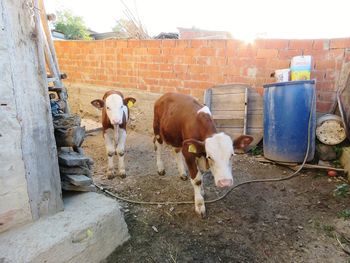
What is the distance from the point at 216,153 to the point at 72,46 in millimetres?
6125

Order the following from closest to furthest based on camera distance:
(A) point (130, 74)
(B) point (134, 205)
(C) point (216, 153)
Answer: (C) point (216, 153)
(B) point (134, 205)
(A) point (130, 74)

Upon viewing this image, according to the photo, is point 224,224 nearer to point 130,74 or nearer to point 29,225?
point 29,225

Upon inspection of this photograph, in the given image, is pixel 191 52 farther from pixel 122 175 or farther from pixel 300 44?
pixel 122 175

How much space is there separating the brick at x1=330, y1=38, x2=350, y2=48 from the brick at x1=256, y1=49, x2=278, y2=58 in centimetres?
78

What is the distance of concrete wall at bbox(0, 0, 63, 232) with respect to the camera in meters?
1.65

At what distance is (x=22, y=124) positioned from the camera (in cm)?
174

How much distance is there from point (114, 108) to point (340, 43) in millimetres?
3308

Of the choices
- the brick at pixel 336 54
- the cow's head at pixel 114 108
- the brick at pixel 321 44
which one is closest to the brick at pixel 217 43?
the brick at pixel 321 44

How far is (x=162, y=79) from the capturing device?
17.8ft

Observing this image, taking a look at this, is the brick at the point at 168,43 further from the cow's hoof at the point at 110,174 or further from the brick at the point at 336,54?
the cow's hoof at the point at 110,174

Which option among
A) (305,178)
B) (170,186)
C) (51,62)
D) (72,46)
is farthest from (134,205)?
(72,46)

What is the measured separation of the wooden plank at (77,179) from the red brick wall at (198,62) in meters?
3.16

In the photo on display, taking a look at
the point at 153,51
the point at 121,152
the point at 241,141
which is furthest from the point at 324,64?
the point at 121,152

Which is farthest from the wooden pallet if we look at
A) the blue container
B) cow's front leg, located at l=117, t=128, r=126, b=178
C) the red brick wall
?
cow's front leg, located at l=117, t=128, r=126, b=178
